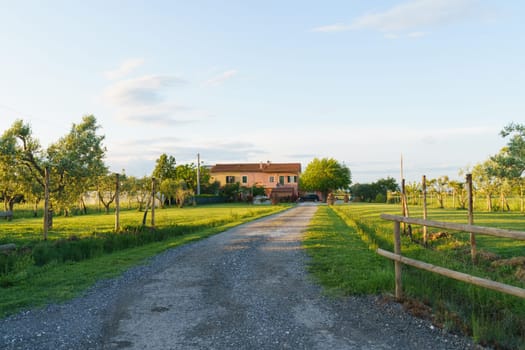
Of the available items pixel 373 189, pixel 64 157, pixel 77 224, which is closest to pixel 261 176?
pixel 373 189

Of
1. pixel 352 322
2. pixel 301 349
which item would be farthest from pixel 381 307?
pixel 301 349

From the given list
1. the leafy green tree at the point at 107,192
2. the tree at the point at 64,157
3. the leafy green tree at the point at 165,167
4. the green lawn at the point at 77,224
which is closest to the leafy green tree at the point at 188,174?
the leafy green tree at the point at 165,167

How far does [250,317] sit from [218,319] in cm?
44

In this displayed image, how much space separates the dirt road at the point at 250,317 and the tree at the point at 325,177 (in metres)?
59.8

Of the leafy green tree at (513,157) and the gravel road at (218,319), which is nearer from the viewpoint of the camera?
the gravel road at (218,319)

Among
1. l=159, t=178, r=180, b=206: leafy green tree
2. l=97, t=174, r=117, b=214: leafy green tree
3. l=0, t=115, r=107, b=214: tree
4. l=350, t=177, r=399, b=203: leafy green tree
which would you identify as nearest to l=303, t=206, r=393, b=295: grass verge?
l=0, t=115, r=107, b=214: tree

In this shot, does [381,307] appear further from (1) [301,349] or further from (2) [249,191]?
(2) [249,191]

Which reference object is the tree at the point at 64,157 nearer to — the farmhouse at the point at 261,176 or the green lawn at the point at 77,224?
the green lawn at the point at 77,224

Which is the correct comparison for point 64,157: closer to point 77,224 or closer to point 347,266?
point 77,224

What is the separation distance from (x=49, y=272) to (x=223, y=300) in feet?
15.2

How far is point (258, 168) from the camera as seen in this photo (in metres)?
71.4

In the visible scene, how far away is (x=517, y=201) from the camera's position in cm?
3191

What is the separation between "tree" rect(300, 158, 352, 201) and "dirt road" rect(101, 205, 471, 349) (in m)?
59.8

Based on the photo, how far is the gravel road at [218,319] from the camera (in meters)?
4.57
